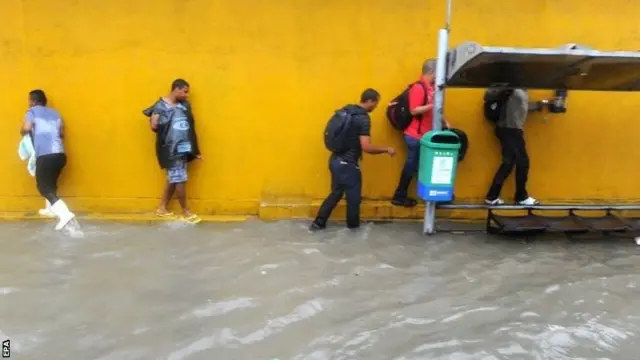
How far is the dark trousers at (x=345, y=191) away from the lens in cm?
652

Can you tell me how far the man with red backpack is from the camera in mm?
6613

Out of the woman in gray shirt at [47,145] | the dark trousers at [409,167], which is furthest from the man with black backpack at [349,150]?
→ the woman in gray shirt at [47,145]

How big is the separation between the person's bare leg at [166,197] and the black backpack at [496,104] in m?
3.61

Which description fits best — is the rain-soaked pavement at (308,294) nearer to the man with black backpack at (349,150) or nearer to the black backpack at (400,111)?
the man with black backpack at (349,150)

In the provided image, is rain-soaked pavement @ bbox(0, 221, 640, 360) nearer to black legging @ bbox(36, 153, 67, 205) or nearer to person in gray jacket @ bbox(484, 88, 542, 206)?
black legging @ bbox(36, 153, 67, 205)

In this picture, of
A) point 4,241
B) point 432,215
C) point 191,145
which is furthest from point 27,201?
point 432,215

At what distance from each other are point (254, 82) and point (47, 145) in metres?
2.31

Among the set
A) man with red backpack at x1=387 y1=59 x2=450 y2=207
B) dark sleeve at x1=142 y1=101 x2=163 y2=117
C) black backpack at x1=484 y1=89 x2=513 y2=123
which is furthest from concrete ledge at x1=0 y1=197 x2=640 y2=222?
black backpack at x1=484 y1=89 x2=513 y2=123

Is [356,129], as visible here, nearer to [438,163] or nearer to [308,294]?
[438,163]

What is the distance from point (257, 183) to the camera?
7.16 m

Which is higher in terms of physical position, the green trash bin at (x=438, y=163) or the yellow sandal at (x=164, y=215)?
the green trash bin at (x=438, y=163)

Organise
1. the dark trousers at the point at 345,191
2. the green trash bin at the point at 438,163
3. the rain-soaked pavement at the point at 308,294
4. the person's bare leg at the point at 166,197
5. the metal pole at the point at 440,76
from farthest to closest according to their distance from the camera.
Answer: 1. the person's bare leg at the point at 166,197
2. the dark trousers at the point at 345,191
3. the green trash bin at the point at 438,163
4. the metal pole at the point at 440,76
5. the rain-soaked pavement at the point at 308,294

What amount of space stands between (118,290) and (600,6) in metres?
5.86

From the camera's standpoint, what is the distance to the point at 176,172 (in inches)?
267
